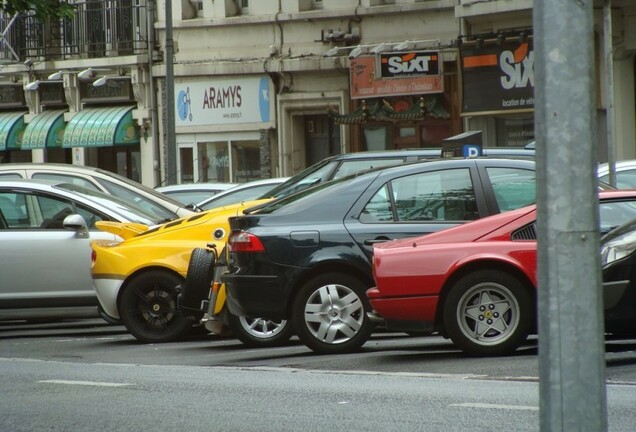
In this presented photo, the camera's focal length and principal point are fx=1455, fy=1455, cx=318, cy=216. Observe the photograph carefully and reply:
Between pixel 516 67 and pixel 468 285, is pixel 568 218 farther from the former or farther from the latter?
pixel 516 67

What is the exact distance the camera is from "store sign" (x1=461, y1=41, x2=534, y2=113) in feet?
95.9

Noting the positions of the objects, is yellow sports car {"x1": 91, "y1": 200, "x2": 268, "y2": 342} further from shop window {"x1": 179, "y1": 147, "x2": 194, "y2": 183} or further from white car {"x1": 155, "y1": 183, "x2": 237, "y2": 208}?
shop window {"x1": 179, "y1": 147, "x2": 194, "y2": 183}

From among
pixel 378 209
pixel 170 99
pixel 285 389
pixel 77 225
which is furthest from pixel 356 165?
pixel 170 99

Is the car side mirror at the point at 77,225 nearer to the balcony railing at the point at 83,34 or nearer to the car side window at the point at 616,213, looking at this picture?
the car side window at the point at 616,213

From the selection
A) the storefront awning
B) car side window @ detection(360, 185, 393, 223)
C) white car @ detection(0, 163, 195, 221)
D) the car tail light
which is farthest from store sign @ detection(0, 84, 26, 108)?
car side window @ detection(360, 185, 393, 223)

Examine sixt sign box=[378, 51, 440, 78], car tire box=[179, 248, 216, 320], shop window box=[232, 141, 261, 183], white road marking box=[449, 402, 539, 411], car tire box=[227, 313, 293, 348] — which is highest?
sixt sign box=[378, 51, 440, 78]

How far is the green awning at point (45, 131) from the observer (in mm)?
39969

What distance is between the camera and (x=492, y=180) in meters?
11.6

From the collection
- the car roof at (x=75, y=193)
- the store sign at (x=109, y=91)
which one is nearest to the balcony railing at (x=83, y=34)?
the store sign at (x=109, y=91)

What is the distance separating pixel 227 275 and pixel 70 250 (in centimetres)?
315

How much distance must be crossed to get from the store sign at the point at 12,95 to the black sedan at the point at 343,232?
3094 cm

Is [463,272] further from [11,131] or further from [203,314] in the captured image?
[11,131]

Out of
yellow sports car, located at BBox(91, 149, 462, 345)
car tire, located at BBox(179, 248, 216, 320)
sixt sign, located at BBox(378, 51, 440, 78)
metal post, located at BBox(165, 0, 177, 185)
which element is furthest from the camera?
sixt sign, located at BBox(378, 51, 440, 78)

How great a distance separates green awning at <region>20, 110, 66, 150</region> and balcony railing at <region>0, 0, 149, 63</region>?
5.38 feet
